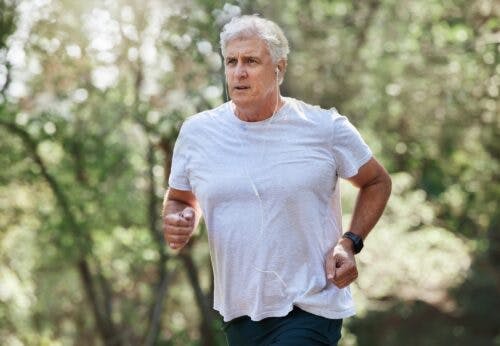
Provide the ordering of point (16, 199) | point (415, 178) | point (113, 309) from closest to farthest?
point (16, 199), point (113, 309), point (415, 178)

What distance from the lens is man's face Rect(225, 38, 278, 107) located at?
3150 millimetres

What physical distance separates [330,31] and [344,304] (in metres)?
10.1

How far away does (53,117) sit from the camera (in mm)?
9656

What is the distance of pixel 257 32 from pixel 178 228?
2.46 feet

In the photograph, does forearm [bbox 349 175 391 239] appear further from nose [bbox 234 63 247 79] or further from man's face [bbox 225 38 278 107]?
nose [bbox 234 63 247 79]

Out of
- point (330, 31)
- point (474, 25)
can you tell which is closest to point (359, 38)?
point (330, 31)

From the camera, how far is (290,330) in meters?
3.06

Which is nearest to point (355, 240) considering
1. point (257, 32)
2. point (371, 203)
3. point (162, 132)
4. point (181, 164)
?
point (371, 203)

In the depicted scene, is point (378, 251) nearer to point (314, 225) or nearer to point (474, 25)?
point (474, 25)

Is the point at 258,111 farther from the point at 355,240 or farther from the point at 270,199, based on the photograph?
the point at 355,240

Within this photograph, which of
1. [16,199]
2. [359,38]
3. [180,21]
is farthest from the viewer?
[359,38]

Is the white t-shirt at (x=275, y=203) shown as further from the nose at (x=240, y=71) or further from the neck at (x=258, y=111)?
the nose at (x=240, y=71)

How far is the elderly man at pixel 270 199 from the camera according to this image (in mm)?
3059

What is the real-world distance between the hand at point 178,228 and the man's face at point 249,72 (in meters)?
0.45
